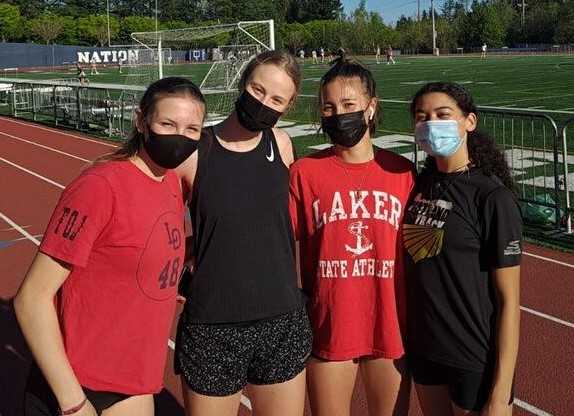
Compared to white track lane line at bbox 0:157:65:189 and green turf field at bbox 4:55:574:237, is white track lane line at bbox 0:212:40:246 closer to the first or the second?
white track lane line at bbox 0:157:65:189

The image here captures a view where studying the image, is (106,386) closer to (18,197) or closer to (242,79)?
(242,79)

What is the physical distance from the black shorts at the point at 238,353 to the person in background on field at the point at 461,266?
1.65 feet

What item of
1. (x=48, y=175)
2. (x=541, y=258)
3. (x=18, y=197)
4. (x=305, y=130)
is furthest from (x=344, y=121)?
(x=305, y=130)

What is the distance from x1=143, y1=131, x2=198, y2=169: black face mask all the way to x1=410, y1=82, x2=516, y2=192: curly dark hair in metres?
1.05

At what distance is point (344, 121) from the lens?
9.25ft

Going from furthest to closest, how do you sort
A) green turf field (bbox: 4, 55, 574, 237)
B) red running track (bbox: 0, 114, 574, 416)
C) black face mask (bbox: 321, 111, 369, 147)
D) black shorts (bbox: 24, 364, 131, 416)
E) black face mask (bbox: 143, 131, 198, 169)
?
green turf field (bbox: 4, 55, 574, 237) < red running track (bbox: 0, 114, 574, 416) < black face mask (bbox: 321, 111, 369, 147) < black face mask (bbox: 143, 131, 198, 169) < black shorts (bbox: 24, 364, 131, 416)

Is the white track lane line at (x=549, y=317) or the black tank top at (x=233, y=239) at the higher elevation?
the black tank top at (x=233, y=239)

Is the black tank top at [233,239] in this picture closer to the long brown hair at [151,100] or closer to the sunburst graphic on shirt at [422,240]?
the long brown hair at [151,100]

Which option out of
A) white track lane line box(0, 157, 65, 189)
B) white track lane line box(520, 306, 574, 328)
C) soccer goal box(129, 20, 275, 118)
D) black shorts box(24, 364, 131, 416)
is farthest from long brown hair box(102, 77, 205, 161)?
soccer goal box(129, 20, 275, 118)

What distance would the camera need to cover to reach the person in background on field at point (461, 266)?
2.48 m

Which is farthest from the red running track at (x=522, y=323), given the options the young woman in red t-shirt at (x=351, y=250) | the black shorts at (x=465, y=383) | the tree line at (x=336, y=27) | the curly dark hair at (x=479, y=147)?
the tree line at (x=336, y=27)

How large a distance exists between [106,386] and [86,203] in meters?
0.63

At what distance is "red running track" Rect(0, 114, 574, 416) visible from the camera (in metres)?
4.51

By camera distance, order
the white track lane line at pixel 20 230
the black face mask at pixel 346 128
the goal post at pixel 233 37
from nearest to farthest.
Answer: the black face mask at pixel 346 128 → the white track lane line at pixel 20 230 → the goal post at pixel 233 37
